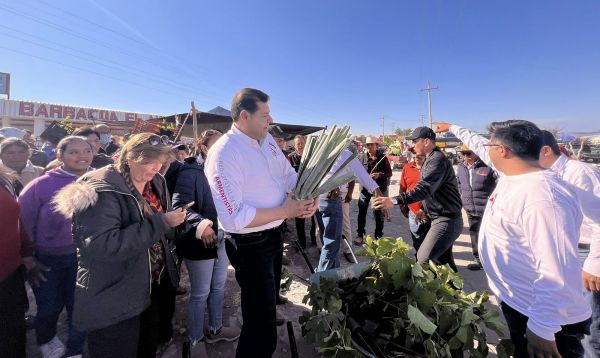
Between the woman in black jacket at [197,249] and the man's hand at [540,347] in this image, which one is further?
the woman in black jacket at [197,249]

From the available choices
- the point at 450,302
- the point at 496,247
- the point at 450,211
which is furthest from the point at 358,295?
the point at 450,211

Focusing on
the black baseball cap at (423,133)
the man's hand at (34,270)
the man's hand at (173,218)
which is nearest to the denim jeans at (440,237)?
the black baseball cap at (423,133)

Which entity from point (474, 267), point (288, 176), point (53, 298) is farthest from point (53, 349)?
point (474, 267)

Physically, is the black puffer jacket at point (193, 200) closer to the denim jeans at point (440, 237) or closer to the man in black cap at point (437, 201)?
the man in black cap at point (437, 201)

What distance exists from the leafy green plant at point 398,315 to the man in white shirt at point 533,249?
0.31 meters

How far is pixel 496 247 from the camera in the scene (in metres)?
1.74

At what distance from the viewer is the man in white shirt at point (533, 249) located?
1.40 m

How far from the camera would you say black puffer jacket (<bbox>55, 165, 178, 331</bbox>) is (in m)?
1.61

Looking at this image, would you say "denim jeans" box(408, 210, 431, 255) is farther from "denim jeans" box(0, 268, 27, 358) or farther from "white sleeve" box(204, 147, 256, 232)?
"denim jeans" box(0, 268, 27, 358)

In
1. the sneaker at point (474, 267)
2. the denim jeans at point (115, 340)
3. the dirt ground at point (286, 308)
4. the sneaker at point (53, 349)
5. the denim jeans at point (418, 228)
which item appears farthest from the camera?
the sneaker at point (474, 267)

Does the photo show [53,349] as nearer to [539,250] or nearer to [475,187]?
[539,250]

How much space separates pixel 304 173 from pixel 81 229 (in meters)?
1.38

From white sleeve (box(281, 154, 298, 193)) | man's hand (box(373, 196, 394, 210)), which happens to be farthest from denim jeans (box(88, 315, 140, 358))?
man's hand (box(373, 196, 394, 210))

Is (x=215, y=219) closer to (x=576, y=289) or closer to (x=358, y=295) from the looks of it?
(x=358, y=295)
